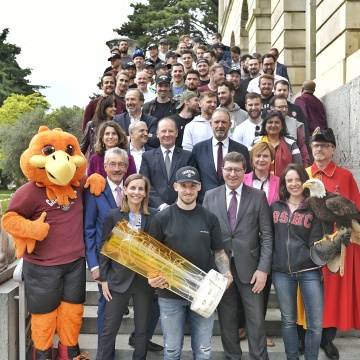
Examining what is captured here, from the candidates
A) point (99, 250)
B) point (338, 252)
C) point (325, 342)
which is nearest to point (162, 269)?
point (99, 250)

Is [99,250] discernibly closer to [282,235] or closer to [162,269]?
[162,269]

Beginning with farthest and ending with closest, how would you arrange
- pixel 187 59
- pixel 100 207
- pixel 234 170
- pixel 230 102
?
pixel 187 59, pixel 230 102, pixel 100 207, pixel 234 170

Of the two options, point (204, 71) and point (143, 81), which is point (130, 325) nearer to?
point (143, 81)

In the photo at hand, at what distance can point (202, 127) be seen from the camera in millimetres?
6746

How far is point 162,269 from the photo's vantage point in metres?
4.09

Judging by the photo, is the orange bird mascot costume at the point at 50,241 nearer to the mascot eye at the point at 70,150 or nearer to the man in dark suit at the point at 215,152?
the mascot eye at the point at 70,150

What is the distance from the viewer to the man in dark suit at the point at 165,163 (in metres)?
5.62

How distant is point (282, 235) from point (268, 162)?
833 mm

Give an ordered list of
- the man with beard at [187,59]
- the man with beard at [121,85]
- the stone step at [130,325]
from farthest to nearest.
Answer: the man with beard at [187,59], the man with beard at [121,85], the stone step at [130,325]

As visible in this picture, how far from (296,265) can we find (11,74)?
49.7 meters

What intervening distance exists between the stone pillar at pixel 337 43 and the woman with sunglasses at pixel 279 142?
8.25ft

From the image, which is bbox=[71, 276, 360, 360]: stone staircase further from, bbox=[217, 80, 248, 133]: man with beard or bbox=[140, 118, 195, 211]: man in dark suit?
bbox=[217, 80, 248, 133]: man with beard

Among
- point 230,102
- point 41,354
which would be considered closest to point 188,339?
point 41,354

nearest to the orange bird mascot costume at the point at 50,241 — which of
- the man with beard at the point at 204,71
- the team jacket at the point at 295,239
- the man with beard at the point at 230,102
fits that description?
the team jacket at the point at 295,239
